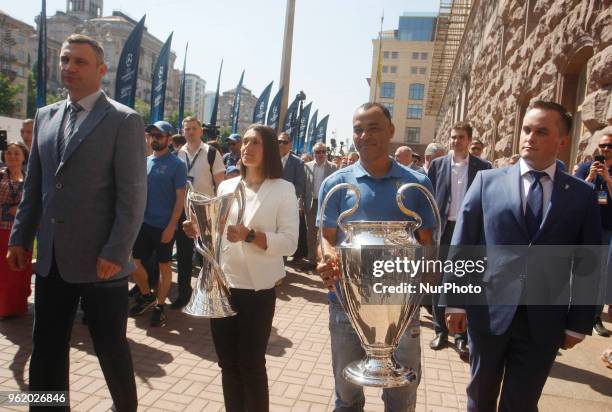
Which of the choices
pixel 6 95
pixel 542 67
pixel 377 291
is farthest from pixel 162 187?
pixel 6 95

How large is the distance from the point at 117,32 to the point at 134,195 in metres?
103

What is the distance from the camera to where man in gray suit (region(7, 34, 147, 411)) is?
2.32m

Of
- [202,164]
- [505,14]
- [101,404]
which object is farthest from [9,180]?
[505,14]

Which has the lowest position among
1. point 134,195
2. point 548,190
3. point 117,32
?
point 134,195

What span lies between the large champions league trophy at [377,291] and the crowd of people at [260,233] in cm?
12

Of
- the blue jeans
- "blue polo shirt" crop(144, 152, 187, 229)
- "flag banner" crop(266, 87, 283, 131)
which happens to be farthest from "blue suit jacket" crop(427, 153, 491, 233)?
"flag banner" crop(266, 87, 283, 131)

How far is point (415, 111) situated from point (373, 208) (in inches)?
2878

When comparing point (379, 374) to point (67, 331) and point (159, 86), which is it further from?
point (159, 86)

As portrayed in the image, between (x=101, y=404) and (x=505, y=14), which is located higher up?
(x=505, y=14)

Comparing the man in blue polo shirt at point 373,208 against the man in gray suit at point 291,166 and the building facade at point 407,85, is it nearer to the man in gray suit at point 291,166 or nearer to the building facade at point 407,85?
the man in gray suit at point 291,166

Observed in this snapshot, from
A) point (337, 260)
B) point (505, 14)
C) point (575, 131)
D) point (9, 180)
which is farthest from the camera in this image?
point (505, 14)

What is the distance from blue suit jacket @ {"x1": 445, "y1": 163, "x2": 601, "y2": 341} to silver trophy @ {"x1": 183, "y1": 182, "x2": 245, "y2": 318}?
4.08 ft

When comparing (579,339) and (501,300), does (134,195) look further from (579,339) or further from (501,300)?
(579,339)

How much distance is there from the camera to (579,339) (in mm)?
2082
